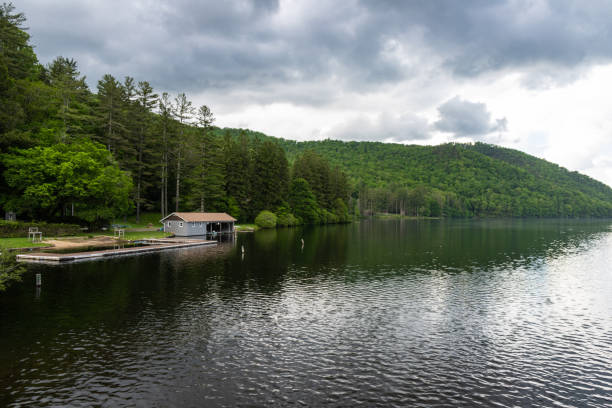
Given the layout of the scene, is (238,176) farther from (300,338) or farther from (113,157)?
(300,338)

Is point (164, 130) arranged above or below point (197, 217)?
above

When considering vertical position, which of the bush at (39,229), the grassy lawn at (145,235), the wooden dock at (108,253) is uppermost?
the bush at (39,229)

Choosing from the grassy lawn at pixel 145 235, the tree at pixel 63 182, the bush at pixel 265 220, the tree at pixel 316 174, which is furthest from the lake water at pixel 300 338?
the tree at pixel 316 174

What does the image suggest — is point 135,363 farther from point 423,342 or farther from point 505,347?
point 505,347

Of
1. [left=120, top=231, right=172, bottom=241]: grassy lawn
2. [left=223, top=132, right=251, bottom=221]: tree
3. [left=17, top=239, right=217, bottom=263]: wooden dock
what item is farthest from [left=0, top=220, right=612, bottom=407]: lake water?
[left=223, top=132, right=251, bottom=221]: tree

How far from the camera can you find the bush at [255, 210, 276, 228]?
99906mm

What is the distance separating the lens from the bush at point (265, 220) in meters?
99.9

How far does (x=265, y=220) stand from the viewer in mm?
100375

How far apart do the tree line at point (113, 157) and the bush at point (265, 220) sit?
5.77 m

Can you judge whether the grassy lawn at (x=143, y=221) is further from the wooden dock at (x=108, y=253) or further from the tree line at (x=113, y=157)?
the wooden dock at (x=108, y=253)

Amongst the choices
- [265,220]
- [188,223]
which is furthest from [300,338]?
[265,220]

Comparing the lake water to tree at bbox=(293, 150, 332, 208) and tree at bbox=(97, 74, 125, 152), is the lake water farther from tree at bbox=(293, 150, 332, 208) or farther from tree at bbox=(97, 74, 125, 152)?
tree at bbox=(293, 150, 332, 208)

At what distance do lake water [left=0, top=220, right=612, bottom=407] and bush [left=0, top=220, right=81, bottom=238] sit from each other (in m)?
18.1

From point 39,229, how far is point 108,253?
580 inches
